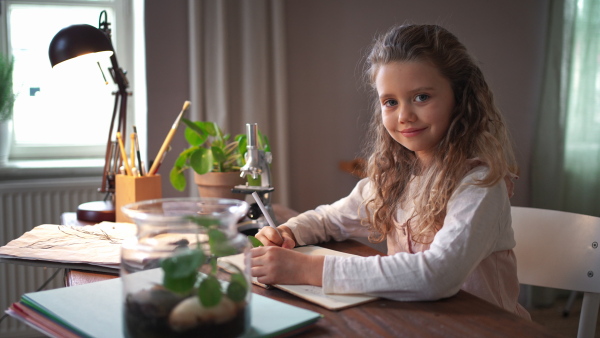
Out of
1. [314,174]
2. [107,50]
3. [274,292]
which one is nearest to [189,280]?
[274,292]

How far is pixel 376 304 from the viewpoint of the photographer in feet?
2.67

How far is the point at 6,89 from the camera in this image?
2.26m

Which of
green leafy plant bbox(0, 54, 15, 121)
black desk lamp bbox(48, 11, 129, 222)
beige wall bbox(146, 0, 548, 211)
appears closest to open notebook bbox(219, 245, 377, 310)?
black desk lamp bbox(48, 11, 129, 222)

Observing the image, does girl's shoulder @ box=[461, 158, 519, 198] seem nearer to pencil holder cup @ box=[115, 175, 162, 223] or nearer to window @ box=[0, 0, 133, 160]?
pencil holder cup @ box=[115, 175, 162, 223]

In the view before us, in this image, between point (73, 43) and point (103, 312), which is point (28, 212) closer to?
point (73, 43)

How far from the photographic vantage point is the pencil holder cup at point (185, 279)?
0.56 metres

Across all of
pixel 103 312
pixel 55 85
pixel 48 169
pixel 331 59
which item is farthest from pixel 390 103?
pixel 55 85

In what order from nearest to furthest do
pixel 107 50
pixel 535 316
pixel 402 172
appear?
pixel 402 172, pixel 107 50, pixel 535 316

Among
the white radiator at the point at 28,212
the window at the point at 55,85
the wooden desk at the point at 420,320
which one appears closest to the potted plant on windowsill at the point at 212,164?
the wooden desk at the point at 420,320

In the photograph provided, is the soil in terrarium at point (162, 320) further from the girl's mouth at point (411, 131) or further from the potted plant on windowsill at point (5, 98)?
the potted plant on windowsill at point (5, 98)

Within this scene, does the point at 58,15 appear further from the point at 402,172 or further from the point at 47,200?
the point at 402,172

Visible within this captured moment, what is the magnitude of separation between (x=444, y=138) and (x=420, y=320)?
48 centimetres

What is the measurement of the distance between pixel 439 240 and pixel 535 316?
202 centimetres

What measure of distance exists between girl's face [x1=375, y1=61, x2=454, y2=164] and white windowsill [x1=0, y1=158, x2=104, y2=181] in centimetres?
161
